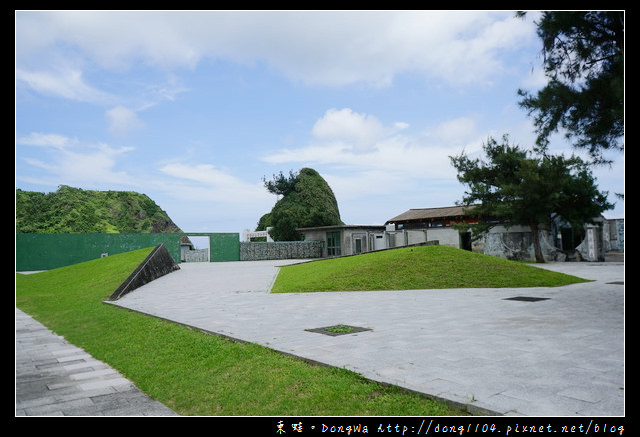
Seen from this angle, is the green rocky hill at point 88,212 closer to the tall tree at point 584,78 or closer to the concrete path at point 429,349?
the concrete path at point 429,349

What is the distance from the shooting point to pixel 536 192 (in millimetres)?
25359

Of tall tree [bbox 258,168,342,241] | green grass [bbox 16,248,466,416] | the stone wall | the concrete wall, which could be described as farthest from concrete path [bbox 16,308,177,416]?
tall tree [bbox 258,168,342,241]

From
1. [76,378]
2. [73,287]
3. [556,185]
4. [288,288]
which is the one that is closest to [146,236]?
[73,287]

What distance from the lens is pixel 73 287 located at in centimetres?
1630

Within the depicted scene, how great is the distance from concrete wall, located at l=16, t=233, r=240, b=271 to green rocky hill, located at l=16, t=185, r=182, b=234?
15.4 meters

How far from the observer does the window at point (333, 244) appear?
36466 mm

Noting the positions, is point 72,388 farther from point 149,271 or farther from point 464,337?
point 149,271

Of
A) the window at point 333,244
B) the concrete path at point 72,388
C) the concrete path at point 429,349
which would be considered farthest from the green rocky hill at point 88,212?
the concrete path at point 72,388

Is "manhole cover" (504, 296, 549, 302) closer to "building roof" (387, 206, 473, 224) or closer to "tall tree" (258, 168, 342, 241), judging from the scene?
"building roof" (387, 206, 473, 224)

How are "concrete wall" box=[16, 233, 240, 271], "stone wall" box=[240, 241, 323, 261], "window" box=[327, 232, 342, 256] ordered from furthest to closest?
"stone wall" box=[240, 241, 323, 261] → "window" box=[327, 232, 342, 256] → "concrete wall" box=[16, 233, 240, 271]

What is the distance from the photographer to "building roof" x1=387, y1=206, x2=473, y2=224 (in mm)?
35250

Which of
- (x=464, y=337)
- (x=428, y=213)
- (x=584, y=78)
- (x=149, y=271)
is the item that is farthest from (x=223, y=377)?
(x=428, y=213)

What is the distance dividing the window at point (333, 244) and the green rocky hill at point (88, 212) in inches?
1030

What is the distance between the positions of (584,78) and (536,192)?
19457mm
